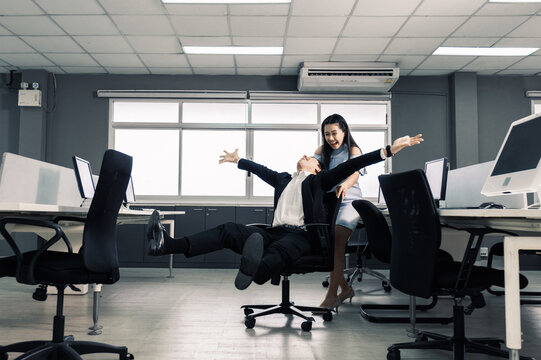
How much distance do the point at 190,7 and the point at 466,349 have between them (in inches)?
153

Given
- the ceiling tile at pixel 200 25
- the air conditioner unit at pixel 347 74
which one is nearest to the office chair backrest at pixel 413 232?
the ceiling tile at pixel 200 25

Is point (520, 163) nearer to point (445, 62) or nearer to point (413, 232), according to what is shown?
point (413, 232)

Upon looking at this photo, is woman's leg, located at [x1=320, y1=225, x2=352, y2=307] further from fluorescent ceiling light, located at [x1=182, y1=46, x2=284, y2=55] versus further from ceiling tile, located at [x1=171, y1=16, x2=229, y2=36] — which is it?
fluorescent ceiling light, located at [x1=182, y1=46, x2=284, y2=55]

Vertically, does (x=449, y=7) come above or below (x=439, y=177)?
above

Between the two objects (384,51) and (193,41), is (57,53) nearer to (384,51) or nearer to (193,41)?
(193,41)

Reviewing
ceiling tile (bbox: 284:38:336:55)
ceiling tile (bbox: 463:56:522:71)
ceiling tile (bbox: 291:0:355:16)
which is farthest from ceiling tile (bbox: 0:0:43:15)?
ceiling tile (bbox: 463:56:522:71)

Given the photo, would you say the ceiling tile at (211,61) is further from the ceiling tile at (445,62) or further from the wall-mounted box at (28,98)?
the ceiling tile at (445,62)

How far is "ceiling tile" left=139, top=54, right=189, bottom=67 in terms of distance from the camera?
18.6ft

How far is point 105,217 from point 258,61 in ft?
14.0

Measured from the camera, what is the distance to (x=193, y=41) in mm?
5199

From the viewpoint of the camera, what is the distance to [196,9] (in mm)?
4402

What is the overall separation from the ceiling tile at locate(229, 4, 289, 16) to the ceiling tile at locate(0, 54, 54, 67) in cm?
296

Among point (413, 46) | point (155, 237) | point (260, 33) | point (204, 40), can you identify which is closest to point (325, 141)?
point (155, 237)

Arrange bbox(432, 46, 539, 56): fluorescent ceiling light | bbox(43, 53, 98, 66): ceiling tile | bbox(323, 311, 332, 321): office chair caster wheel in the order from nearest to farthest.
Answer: bbox(323, 311, 332, 321): office chair caster wheel
bbox(432, 46, 539, 56): fluorescent ceiling light
bbox(43, 53, 98, 66): ceiling tile
